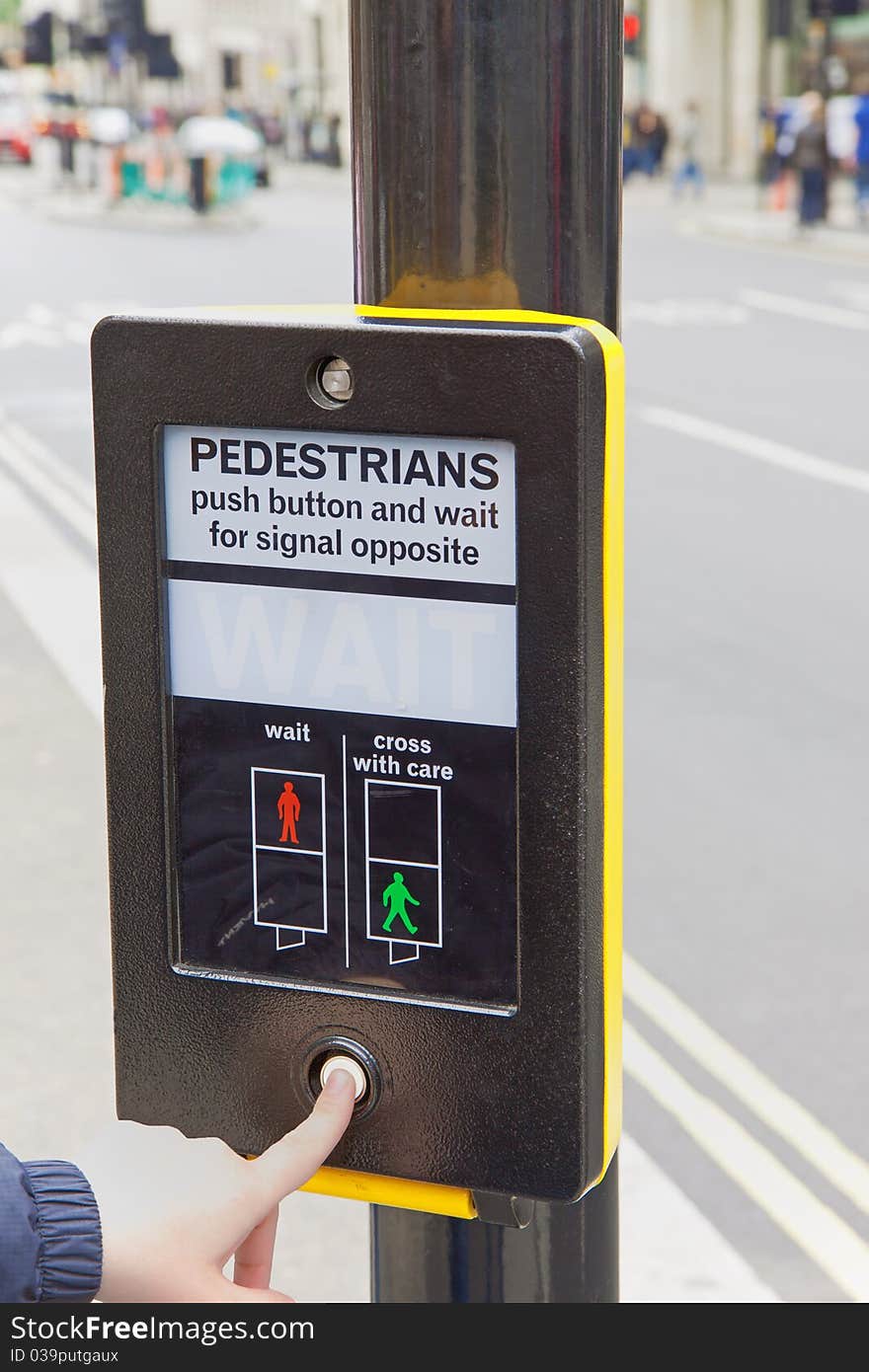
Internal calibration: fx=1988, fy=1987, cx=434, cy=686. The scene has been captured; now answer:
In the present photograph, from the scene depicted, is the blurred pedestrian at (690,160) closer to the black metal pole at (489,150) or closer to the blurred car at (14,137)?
the blurred car at (14,137)

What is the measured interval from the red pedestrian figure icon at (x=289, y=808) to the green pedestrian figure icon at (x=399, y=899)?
3.3 inches

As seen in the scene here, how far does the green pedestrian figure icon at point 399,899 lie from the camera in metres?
1.53

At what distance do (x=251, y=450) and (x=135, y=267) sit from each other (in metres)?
23.2

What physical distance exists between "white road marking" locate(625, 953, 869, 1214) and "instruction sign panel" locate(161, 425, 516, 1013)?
2.54m

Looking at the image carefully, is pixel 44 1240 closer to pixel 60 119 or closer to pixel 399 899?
pixel 399 899

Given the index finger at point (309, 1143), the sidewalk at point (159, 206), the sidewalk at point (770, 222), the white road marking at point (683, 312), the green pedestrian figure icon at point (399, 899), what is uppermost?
the green pedestrian figure icon at point (399, 899)

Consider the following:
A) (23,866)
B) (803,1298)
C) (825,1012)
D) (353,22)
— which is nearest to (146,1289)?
(353,22)

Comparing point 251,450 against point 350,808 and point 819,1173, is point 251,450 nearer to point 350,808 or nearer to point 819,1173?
point 350,808

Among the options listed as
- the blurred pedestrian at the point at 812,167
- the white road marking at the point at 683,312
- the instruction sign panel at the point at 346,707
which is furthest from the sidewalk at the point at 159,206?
the instruction sign panel at the point at 346,707

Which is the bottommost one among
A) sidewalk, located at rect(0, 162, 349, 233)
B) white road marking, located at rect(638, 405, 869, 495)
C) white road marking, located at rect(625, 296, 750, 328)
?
sidewalk, located at rect(0, 162, 349, 233)

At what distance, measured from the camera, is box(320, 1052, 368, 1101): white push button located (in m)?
1.54

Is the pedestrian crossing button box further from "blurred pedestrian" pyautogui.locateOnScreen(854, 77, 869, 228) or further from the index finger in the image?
"blurred pedestrian" pyautogui.locateOnScreen(854, 77, 869, 228)

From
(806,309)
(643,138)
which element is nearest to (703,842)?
(806,309)

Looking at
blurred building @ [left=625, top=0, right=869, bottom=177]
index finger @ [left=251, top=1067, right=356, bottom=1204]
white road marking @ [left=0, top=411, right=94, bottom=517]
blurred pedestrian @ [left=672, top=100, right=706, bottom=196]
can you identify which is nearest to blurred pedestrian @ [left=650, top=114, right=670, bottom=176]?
blurred building @ [left=625, top=0, right=869, bottom=177]
